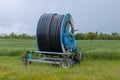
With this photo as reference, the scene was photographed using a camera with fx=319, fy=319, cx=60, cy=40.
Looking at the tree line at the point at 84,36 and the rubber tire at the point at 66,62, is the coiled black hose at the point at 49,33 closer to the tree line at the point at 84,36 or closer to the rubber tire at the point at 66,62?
the rubber tire at the point at 66,62

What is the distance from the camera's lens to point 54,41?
46.4 ft

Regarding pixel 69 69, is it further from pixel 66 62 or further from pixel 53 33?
pixel 53 33

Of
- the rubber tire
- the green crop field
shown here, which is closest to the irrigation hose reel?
the rubber tire

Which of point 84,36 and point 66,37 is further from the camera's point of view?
point 84,36

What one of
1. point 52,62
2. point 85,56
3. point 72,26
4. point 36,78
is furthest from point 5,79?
point 85,56

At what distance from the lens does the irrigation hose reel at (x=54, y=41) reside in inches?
556

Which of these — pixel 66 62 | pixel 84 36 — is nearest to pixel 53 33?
pixel 66 62

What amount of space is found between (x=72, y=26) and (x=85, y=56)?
2304mm

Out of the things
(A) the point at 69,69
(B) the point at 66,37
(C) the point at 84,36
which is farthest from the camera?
(C) the point at 84,36

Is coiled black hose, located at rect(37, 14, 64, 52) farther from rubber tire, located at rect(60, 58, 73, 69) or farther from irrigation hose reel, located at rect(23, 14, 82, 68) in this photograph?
rubber tire, located at rect(60, 58, 73, 69)

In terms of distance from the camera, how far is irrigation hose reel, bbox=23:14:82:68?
46.4 ft

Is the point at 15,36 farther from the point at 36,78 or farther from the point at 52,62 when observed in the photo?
the point at 36,78

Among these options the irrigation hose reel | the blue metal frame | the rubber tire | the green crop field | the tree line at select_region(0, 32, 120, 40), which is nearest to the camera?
the green crop field

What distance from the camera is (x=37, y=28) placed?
Result: 14.4 m
